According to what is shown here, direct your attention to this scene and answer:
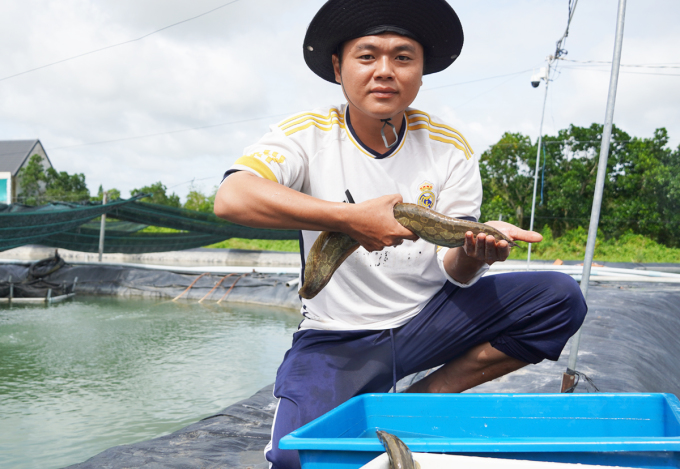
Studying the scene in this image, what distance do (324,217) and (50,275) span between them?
34.9 feet

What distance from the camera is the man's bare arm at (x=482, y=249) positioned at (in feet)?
4.31

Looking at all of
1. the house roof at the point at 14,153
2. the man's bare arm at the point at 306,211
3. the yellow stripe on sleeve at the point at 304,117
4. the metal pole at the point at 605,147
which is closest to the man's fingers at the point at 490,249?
the man's bare arm at the point at 306,211

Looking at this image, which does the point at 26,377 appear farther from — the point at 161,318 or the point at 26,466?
the point at 161,318

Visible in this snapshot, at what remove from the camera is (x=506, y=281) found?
166 centimetres

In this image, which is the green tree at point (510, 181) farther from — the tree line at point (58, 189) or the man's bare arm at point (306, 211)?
the man's bare arm at point (306, 211)

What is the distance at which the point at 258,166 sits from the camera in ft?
4.61

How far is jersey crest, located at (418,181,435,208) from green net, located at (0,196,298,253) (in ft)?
25.2

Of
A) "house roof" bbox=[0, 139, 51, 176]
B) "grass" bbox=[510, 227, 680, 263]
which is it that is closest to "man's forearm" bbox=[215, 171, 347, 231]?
"grass" bbox=[510, 227, 680, 263]

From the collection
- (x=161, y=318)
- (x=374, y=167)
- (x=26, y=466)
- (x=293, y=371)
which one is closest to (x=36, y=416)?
(x=26, y=466)

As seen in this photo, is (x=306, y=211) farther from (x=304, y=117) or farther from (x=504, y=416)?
(x=504, y=416)

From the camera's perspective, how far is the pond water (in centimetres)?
311

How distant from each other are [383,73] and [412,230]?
502 millimetres

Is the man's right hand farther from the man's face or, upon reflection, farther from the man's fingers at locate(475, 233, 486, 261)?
the man's face

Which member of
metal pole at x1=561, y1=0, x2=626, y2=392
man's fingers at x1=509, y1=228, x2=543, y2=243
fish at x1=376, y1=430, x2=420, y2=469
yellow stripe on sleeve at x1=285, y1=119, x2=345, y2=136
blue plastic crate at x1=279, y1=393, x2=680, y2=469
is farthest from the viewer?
metal pole at x1=561, y1=0, x2=626, y2=392
